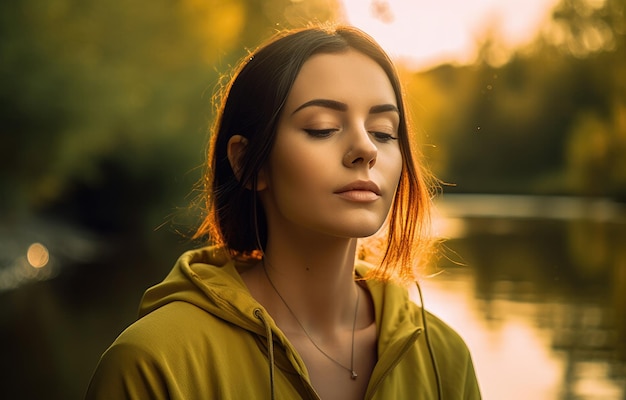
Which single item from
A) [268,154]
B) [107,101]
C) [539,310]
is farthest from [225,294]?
[107,101]

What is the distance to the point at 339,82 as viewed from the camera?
244 centimetres

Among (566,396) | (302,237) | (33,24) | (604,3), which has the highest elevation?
(604,3)

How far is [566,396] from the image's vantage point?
7.37m

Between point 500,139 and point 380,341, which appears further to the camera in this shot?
point 500,139

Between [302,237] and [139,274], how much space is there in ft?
37.6

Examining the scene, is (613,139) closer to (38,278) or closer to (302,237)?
(38,278)

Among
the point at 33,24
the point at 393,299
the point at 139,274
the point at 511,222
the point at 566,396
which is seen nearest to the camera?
the point at 393,299

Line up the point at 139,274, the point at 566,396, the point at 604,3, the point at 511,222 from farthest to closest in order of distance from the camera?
the point at 604,3, the point at 511,222, the point at 139,274, the point at 566,396

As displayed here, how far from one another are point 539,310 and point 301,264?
9465 mm

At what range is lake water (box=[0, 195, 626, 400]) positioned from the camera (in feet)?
25.6

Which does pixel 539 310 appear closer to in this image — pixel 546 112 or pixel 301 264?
pixel 301 264

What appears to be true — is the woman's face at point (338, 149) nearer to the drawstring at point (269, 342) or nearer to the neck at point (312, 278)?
the neck at point (312, 278)

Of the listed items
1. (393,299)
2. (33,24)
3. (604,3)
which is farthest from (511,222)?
(393,299)

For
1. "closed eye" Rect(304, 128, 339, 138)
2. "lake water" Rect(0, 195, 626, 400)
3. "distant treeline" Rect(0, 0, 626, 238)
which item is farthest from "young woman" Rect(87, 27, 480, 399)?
"distant treeline" Rect(0, 0, 626, 238)
